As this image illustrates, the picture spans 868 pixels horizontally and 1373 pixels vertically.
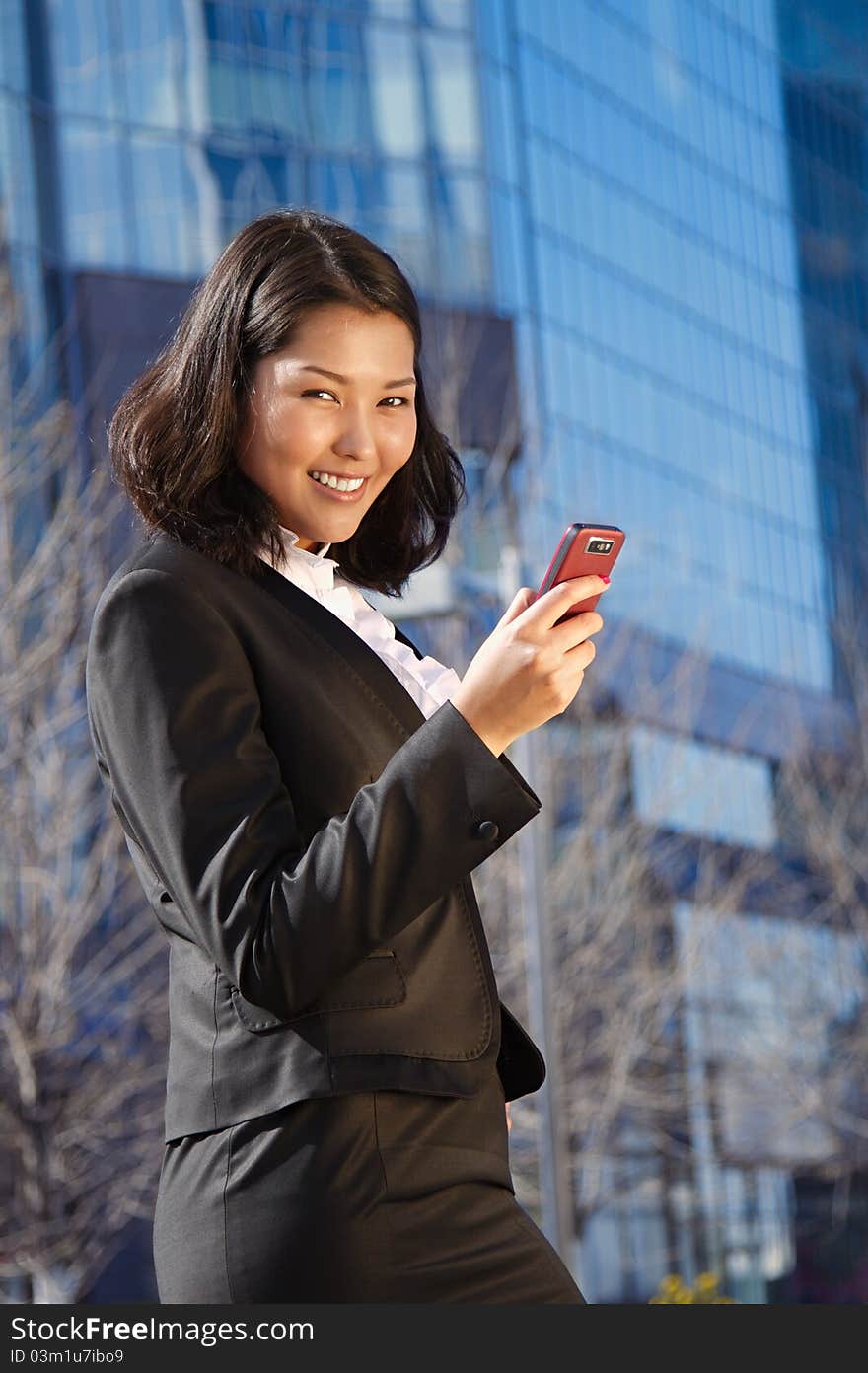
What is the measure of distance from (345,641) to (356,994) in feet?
1.56

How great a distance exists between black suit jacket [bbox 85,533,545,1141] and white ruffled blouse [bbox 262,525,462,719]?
0.10 m

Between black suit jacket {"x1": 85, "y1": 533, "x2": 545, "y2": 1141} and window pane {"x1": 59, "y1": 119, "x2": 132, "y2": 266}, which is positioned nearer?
black suit jacket {"x1": 85, "y1": 533, "x2": 545, "y2": 1141}

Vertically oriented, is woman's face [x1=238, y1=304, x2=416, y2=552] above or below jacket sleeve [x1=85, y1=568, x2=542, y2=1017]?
above

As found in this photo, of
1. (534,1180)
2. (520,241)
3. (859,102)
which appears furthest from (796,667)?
(534,1180)

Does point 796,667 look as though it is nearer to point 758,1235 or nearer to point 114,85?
point 758,1235

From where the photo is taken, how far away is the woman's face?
7.89ft

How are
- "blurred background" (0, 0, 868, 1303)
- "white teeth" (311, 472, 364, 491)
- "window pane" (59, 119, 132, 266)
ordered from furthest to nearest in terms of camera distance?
1. "window pane" (59, 119, 132, 266)
2. "blurred background" (0, 0, 868, 1303)
3. "white teeth" (311, 472, 364, 491)

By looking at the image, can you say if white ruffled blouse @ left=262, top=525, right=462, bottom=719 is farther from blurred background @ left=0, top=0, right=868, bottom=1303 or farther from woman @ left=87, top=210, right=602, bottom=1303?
blurred background @ left=0, top=0, right=868, bottom=1303

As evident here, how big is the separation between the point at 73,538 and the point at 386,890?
12619 mm

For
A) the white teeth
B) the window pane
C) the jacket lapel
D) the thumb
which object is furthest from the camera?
the window pane

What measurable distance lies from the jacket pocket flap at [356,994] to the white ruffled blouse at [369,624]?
422 millimetres

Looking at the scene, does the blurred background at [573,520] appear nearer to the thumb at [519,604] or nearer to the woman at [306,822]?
the woman at [306,822]

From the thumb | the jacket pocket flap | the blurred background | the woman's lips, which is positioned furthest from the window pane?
the jacket pocket flap

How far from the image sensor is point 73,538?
46.9 feet
